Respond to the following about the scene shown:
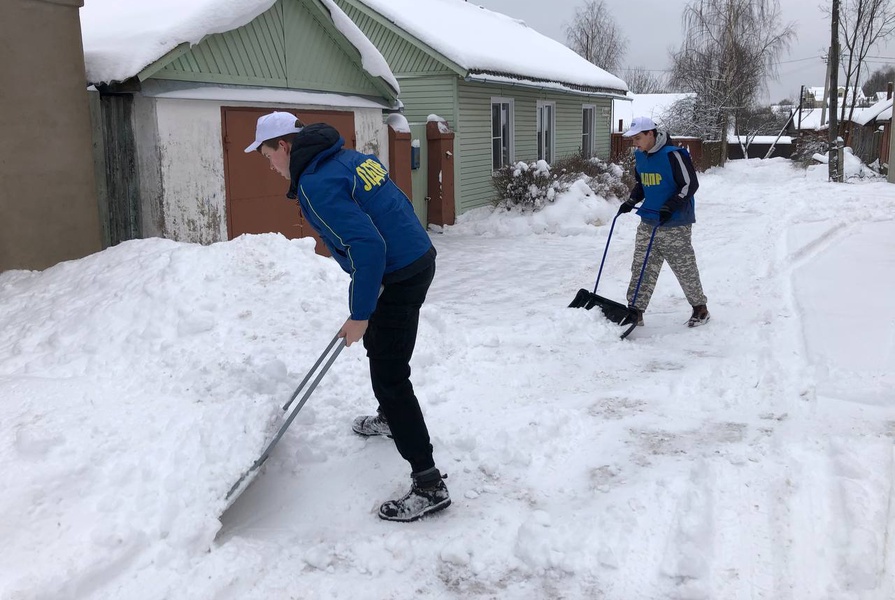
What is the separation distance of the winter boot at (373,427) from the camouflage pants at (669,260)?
9.95 ft

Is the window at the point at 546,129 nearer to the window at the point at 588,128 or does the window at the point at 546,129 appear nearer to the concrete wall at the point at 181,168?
the window at the point at 588,128

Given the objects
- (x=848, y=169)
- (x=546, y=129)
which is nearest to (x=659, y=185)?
(x=546, y=129)

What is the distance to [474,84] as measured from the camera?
1479cm

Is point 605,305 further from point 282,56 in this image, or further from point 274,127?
point 282,56

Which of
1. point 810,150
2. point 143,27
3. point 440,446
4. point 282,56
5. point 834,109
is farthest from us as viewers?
point 810,150

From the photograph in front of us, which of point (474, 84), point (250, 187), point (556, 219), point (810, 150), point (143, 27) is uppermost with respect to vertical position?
point (474, 84)

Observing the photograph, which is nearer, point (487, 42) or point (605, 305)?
point (605, 305)

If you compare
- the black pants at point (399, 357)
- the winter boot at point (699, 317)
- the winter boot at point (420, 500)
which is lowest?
the winter boot at point (420, 500)

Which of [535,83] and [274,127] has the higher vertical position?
[535,83]

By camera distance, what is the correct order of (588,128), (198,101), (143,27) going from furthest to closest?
(588,128)
(198,101)
(143,27)

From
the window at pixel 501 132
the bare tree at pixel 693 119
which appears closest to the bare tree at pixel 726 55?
the bare tree at pixel 693 119

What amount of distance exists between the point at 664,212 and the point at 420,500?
3.75 metres

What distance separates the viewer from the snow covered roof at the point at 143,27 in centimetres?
686

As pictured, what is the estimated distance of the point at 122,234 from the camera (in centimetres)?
743
